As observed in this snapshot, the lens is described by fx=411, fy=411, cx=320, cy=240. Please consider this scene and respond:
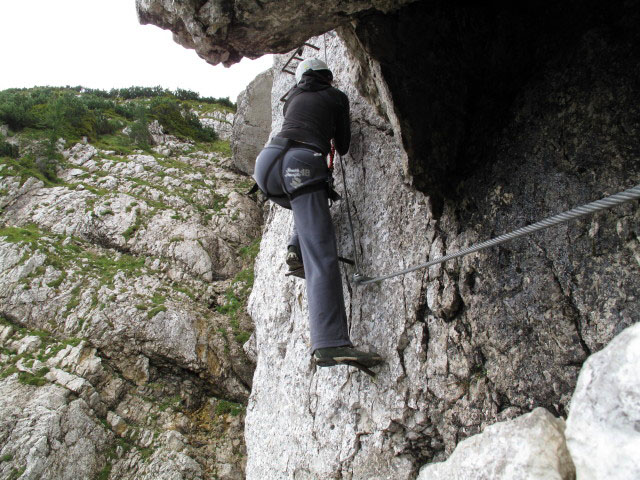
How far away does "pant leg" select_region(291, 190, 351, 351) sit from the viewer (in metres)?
4.01

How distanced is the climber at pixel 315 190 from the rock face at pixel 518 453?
1248mm

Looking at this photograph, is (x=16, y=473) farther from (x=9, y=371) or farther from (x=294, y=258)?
(x=294, y=258)

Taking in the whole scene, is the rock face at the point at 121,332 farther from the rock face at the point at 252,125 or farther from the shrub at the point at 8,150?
the rock face at the point at 252,125

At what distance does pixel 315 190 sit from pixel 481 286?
6.33ft

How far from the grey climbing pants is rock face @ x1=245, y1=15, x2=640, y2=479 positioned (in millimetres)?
631

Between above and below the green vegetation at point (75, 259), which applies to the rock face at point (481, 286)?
below

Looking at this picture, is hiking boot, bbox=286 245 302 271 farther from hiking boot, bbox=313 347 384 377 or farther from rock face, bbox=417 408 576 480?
rock face, bbox=417 408 576 480

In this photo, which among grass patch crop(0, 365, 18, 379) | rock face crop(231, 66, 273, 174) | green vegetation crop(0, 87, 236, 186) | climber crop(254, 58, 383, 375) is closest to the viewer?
climber crop(254, 58, 383, 375)

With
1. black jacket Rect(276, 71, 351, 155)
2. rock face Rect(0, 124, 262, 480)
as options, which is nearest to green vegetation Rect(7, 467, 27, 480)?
rock face Rect(0, 124, 262, 480)

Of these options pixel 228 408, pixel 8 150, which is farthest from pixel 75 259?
pixel 8 150

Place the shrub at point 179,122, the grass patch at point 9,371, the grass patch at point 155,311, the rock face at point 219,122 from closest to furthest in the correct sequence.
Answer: the grass patch at point 9,371
the grass patch at point 155,311
the shrub at point 179,122
the rock face at point 219,122

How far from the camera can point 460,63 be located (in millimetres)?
3764

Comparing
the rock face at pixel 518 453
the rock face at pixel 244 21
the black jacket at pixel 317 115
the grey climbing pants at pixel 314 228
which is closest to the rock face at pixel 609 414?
the rock face at pixel 518 453

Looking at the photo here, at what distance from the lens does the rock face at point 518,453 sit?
92.0 inches
